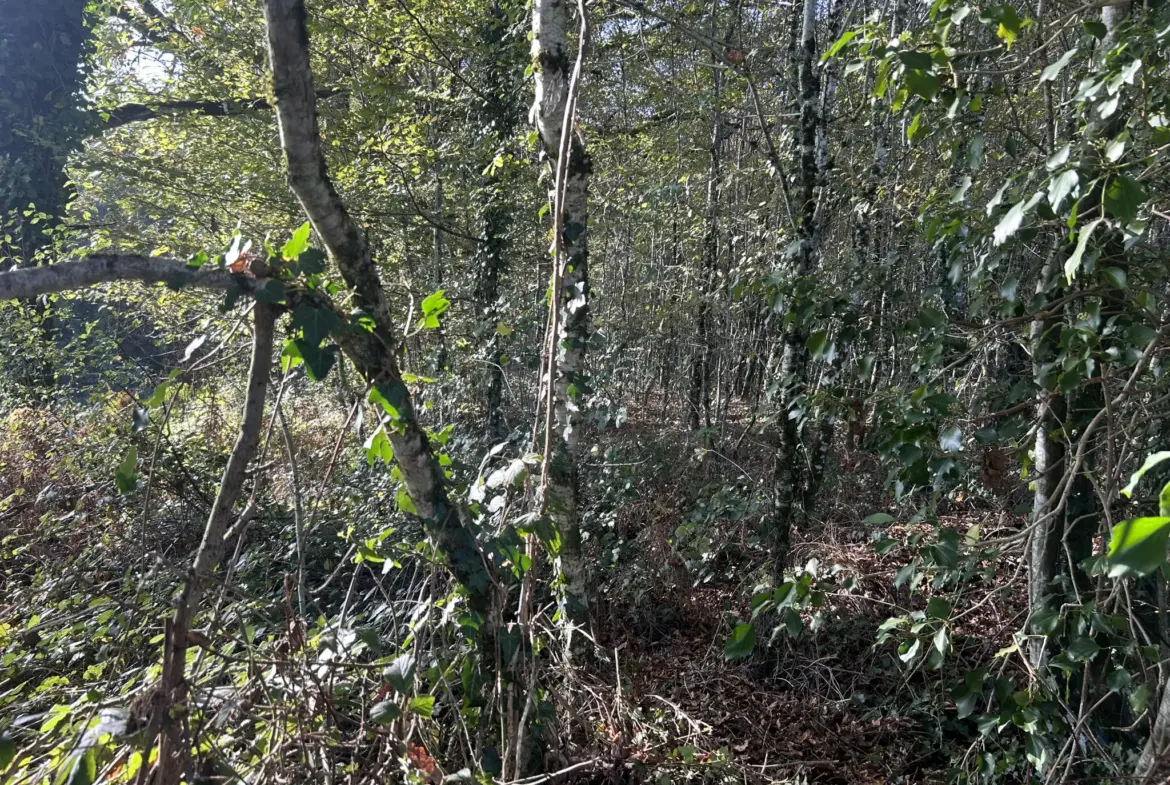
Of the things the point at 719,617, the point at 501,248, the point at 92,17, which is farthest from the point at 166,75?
the point at 719,617

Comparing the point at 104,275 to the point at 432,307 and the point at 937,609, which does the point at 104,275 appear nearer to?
the point at 432,307

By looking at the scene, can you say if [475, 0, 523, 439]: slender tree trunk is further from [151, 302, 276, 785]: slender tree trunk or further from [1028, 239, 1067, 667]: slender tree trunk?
[1028, 239, 1067, 667]: slender tree trunk

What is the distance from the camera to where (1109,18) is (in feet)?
7.27

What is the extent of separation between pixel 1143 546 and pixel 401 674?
66.9 inches

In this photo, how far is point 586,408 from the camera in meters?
4.63

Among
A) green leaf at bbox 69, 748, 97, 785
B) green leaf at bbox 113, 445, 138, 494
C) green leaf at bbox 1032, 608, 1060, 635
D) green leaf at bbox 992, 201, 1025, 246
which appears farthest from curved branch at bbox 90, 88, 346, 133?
green leaf at bbox 1032, 608, 1060, 635

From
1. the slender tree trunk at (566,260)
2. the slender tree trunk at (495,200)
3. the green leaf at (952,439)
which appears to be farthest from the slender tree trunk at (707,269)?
the green leaf at (952,439)

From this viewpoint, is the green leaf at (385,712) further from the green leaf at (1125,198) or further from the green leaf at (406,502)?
the green leaf at (1125,198)

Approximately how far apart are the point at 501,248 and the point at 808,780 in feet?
15.8

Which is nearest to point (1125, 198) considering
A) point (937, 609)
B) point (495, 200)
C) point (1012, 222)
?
point (1012, 222)

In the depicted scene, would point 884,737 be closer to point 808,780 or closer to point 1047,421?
point 808,780

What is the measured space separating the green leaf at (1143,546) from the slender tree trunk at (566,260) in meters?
1.96

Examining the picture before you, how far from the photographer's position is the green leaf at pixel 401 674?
1.78 metres

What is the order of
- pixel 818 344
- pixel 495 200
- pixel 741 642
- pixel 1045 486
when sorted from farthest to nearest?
pixel 495 200 → pixel 1045 486 → pixel 818 344 → pixel 741 642
